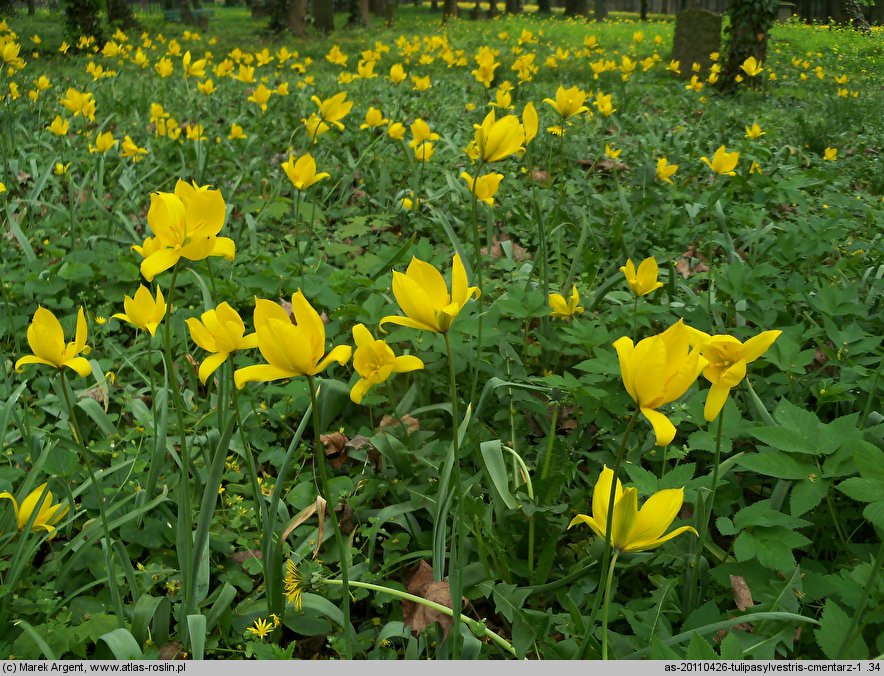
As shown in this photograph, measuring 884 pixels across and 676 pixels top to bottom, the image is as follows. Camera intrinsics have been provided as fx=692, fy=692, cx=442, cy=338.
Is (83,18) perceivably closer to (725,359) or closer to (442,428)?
(442,428)

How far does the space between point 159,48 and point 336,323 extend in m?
13.6

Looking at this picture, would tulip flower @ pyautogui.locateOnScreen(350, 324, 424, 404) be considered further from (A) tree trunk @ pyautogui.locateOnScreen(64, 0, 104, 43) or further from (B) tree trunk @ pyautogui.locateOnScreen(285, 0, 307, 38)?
(B) tree trunk @ pyautogui.locateOnScreen(285, 0, 307, 38)

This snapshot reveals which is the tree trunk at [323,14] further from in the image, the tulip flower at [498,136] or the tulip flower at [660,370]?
the tulip flower at [660,370]

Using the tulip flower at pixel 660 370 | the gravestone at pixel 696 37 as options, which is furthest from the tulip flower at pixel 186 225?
the gravestone at pixel 696 37

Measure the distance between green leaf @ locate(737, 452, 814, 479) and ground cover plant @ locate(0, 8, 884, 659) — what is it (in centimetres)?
1

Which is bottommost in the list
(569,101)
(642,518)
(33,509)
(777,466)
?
(33,509)

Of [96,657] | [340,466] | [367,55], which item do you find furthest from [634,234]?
[367,55]

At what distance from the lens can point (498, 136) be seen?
1846 mm

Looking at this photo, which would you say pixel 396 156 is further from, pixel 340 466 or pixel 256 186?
pixel 340 466

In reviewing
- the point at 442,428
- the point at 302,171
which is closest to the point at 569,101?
the point at 302,171

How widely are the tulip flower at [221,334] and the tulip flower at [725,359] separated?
2.48 ft

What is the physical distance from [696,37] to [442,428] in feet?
31.4

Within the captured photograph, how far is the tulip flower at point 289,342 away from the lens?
1.00m

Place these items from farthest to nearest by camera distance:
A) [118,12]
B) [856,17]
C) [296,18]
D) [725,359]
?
1. [118,12]
2. [296,18]
3. [856,17]
4. [725,359]
